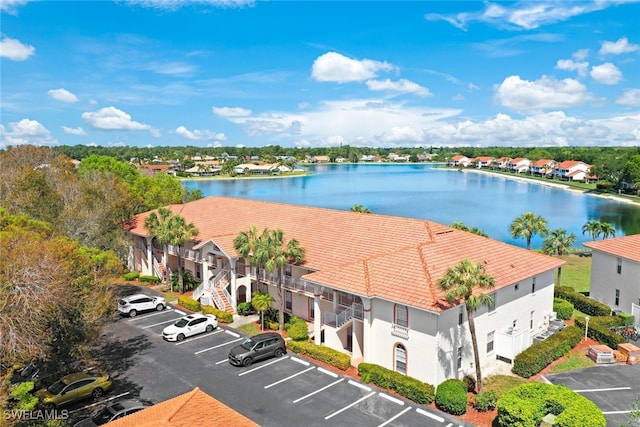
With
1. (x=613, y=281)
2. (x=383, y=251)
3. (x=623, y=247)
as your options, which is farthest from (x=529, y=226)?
(x=383, y=251)

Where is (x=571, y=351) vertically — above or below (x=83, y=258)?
below

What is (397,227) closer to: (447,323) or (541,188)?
(447,323)

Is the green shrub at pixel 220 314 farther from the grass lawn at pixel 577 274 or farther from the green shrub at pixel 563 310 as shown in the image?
the grass lawn at pixel 577 274

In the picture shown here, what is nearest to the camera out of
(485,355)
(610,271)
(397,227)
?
(485,355)

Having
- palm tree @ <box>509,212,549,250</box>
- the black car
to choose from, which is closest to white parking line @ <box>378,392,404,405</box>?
the black car

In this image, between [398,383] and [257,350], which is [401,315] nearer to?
[398,383]

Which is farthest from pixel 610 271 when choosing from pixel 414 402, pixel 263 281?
pixel 263 281

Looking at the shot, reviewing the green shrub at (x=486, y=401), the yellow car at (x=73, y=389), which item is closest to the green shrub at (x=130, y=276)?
the yellow car at (x=73, y=389)
